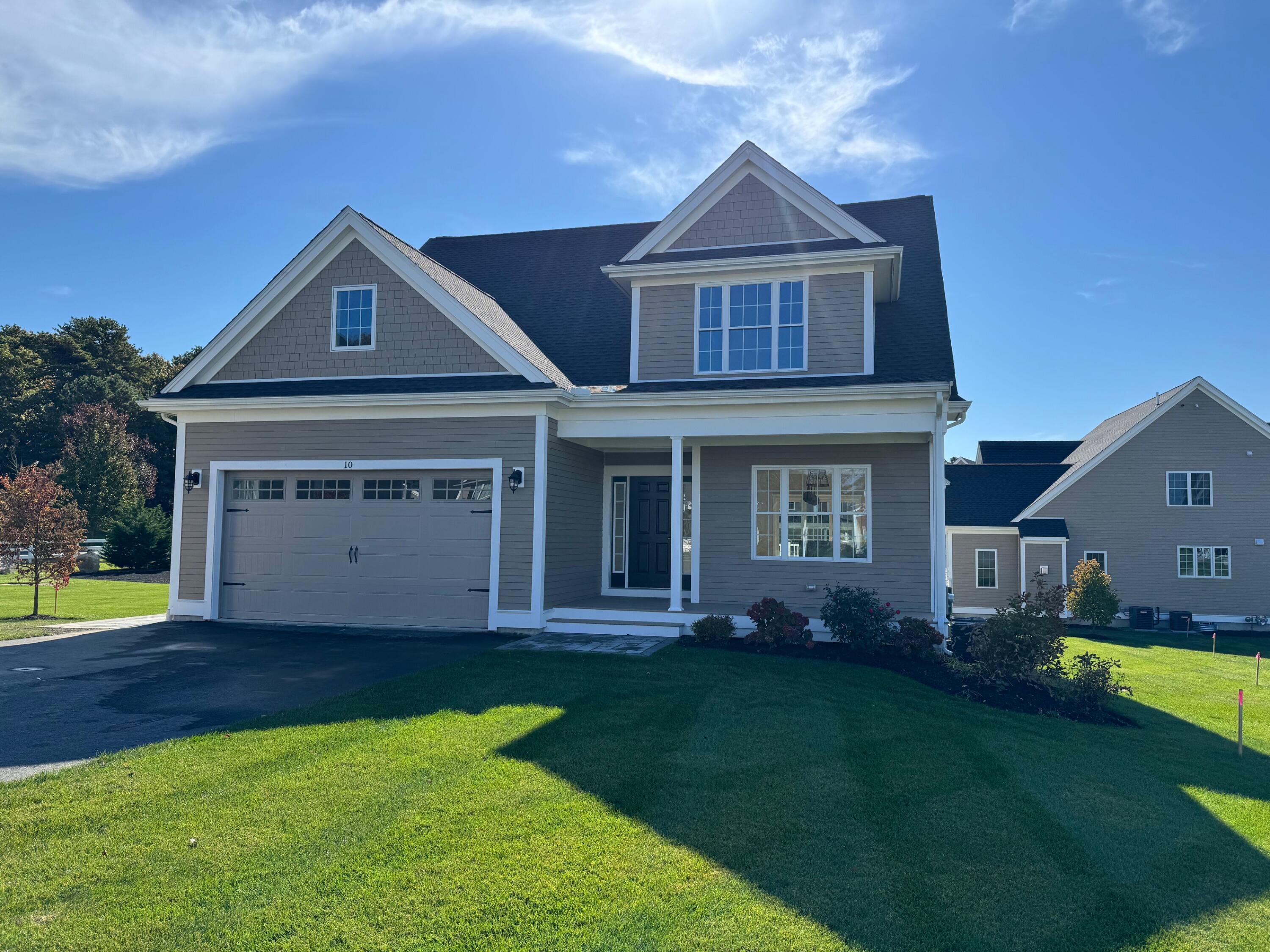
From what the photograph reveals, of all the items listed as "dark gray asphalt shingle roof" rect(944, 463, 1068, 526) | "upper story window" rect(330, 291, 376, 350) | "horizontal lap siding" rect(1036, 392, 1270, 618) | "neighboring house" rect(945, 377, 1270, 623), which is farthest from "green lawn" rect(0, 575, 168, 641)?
"horizontal lap siding" rect(1036, 392, 1270, 618)

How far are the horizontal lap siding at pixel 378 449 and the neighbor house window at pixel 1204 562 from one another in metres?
22.4

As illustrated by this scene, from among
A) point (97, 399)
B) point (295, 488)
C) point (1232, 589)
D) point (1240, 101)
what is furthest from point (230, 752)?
point (97, 399)

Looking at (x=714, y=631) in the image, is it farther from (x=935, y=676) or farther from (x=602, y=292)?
(x=602, y=292)

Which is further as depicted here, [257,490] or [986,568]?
[986,568]

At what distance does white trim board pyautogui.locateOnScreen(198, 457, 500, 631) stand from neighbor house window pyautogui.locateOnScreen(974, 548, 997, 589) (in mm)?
20552

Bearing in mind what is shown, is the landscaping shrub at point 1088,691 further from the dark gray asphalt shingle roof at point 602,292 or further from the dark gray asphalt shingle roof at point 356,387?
the dark gray asphalt shingle roof at point 356,387

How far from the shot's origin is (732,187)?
13.8 metres

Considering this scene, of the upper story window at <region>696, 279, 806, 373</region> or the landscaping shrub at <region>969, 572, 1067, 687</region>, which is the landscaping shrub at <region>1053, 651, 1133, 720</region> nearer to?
the landscaping shrub at <region>969, 572, 1067, 687</region>

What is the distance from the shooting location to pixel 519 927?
3645 mm

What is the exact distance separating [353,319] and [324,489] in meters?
2.96

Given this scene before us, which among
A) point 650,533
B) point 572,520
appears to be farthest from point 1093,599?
point 572,520

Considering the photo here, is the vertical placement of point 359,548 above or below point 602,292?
below

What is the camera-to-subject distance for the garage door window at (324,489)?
13.1 metres

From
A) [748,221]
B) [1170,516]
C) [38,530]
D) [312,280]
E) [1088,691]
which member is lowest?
[1088,691]
